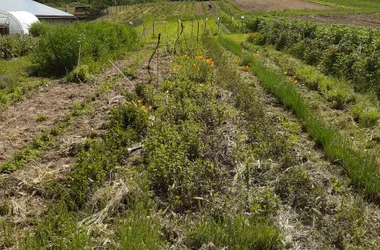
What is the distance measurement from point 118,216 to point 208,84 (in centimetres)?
Result: 439

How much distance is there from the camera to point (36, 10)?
25.7 m

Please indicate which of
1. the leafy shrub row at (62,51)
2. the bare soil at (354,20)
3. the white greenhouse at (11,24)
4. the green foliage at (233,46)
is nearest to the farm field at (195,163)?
the leafy shrub row at (62,51)

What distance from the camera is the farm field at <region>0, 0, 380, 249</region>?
273cm

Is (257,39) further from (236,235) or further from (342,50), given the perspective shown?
(236,235)

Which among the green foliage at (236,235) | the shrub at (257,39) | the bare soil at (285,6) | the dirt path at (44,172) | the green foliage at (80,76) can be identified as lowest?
the dirt path at (44,172)

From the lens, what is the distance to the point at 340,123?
209 inches

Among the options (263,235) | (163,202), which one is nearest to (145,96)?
(163,202)

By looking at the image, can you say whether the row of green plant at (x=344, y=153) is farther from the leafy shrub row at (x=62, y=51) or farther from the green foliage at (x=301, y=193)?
the leafy shrub row at (x=62, y=51)

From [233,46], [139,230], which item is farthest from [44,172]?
[233,46]

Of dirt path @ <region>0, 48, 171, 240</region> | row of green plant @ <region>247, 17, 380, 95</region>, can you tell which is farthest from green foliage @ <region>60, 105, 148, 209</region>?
row of green plant @ <region>247, 17, 380, 95</region>

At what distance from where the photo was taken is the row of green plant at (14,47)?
39.3 ft

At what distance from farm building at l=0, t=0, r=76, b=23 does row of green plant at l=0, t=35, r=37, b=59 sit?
40.7 ft

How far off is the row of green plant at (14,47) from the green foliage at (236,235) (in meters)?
11.9

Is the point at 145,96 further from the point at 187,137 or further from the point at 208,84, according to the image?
the point at 187,137
